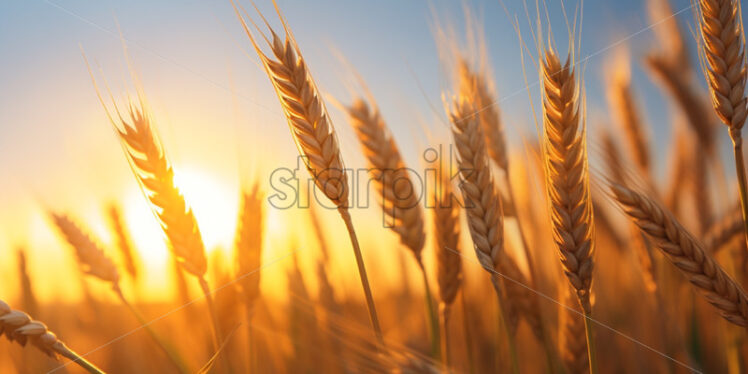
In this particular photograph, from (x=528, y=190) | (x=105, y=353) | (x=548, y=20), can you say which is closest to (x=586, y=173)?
(x=548, y=20)

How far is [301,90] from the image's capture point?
1.23 metres

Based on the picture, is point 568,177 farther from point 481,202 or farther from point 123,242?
point 123,242

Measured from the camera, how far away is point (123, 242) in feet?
7.74

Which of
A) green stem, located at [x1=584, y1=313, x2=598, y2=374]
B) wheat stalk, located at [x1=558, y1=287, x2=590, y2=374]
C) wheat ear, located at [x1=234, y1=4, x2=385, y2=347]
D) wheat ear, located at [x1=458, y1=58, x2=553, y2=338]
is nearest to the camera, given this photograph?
green stem, located at [x1=584, y1=313, x2=598, y2=374]

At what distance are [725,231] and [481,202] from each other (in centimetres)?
126

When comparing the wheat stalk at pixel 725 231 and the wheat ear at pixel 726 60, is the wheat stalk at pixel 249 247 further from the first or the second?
the wheat stalk at pixel 725 231

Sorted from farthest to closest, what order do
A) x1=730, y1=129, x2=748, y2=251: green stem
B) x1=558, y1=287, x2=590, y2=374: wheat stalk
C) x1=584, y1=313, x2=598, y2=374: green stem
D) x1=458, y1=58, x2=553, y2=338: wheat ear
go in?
x1=458, y1=58, x2=553, y2=338: wheat ear
x1=558, y1=287, x2=590, y2=374: wheat stalk
x1=730, y1=129, x2=748, y2=251: green stem
x1=584, y1=313, x2=598, y2=374: green stem

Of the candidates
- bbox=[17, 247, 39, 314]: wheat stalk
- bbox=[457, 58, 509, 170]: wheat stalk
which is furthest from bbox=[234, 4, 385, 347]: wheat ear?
bbox=[17, 247, 39, 314]: wheat stalk

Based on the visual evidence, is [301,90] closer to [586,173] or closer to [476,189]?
[476,189]

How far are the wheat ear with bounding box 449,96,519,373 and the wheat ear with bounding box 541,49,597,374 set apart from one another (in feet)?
0.61

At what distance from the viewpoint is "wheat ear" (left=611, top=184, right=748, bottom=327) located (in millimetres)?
1056

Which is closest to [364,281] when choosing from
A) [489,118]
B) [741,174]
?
[741,174]

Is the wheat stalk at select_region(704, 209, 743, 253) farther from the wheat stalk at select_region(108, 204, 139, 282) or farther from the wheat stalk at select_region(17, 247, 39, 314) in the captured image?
the wheat stalk at select_region(17, 247, 39, 314)

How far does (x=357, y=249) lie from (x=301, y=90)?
522 millimetres
